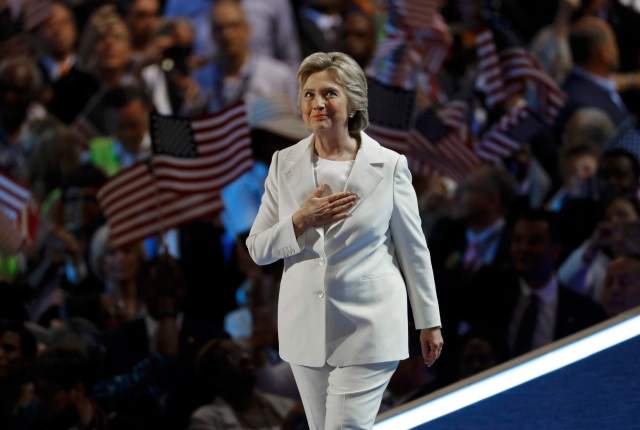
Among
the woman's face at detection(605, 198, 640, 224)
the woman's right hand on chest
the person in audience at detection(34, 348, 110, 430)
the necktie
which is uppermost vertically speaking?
the woman's right hand on chest

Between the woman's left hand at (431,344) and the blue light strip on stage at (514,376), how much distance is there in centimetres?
111

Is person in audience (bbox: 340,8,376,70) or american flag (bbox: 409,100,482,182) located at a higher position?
person in audience (bbox: 340,8,376,70)

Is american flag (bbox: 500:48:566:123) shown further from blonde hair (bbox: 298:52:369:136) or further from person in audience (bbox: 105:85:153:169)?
blonde hair (bbox: 298:52:369:136)

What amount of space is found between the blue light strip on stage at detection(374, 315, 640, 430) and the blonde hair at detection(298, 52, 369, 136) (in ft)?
5.06

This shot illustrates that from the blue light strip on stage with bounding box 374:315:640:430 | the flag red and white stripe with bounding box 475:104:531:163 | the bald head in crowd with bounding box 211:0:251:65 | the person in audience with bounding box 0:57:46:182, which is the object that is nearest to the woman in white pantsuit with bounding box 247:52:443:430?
the blue light strip on stage with bounding box 374:315:640:430

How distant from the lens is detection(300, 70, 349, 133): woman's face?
124 inches

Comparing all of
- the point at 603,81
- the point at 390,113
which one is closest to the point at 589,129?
the point at 603,81

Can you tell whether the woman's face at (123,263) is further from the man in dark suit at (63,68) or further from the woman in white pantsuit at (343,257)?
the woman in white pantsuit at (343,257)

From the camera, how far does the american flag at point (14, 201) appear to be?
7.21 meters

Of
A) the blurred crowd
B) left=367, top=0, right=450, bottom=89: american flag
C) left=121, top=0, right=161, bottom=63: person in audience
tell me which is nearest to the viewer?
the blurred crowd

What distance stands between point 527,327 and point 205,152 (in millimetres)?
2142

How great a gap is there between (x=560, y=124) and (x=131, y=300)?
10.2 ft

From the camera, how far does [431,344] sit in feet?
10.6

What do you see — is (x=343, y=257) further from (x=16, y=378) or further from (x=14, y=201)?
(x=14, y=201)
